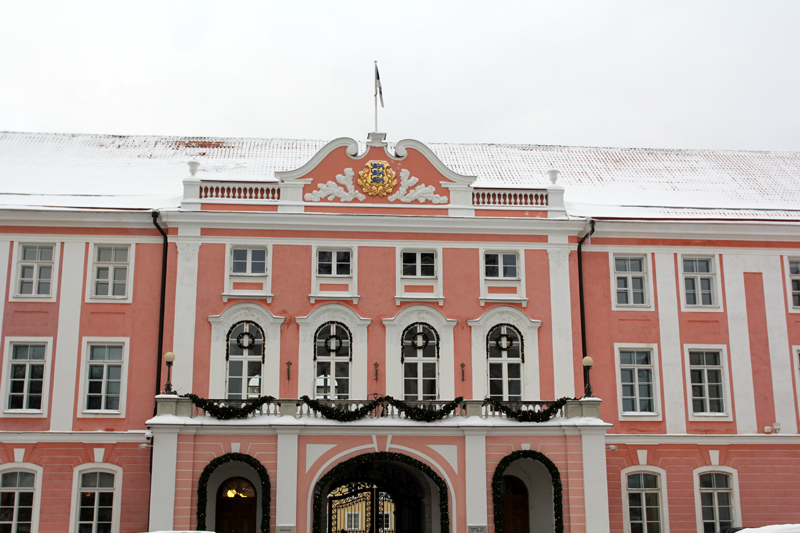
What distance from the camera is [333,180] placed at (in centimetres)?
2625

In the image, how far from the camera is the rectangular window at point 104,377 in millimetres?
24781

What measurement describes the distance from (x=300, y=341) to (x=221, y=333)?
2215 mm

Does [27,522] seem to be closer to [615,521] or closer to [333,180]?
[333,180]

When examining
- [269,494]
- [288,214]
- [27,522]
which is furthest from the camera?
[288,214]

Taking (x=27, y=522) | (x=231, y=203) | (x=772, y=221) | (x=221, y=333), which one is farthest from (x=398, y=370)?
(x=772, y=221)

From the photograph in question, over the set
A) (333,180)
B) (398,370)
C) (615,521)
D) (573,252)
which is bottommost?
(615,521)

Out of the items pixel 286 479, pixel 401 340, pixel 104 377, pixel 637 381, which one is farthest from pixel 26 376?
pixel 637 381

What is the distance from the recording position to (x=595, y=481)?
22.8 metres

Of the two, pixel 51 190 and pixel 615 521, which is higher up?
pixel 51 190

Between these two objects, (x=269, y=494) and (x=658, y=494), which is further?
(x=658, y=494)

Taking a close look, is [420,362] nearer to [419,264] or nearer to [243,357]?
[419,264]

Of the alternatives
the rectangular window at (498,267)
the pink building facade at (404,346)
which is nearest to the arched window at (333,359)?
the pink building facade at (404,346)

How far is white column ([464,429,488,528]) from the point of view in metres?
22.6

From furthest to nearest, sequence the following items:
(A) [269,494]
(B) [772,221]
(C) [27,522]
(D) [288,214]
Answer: (B) [772,221] → (D) [288,214] → (C) [27,522] → (A) [269,494]
